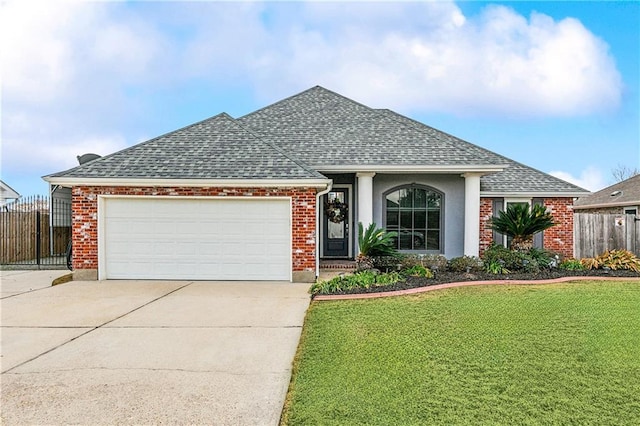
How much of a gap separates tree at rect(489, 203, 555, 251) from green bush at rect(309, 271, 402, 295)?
3.74 m

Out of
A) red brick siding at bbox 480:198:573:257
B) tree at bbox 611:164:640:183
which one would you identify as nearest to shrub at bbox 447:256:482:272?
red brick siding at bbox 480:198:573:257

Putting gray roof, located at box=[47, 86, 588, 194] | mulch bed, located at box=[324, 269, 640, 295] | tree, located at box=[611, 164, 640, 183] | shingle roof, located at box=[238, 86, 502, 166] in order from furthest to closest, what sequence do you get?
tree, located at box=[611, 164, 640, 183] < shingle roof, located at box=[238, 86, 502, 166] < gray roof, located at box=[47, 86, 588, 194] < mulch bed, located at box=[324, 269, 640, 295]

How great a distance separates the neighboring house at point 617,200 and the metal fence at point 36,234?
75.5ft

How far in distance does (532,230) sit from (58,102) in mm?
15698

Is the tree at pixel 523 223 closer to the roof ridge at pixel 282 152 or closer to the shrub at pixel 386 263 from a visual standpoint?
the shrub at pixel 386 263

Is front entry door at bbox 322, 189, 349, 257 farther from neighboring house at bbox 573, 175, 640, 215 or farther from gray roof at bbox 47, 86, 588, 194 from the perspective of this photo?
neighboring house at bbox 573, 175, 640, 215

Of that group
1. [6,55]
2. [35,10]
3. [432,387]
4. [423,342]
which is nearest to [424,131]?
[423,342]

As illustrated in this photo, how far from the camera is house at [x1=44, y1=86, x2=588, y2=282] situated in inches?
384

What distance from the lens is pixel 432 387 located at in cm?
379

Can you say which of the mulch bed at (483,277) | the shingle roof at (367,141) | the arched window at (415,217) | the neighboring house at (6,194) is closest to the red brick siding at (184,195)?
the shingle roof at (367,141)

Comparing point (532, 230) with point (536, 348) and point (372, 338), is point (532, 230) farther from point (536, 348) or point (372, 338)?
point (372, 338)

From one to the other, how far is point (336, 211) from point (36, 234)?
10331mm

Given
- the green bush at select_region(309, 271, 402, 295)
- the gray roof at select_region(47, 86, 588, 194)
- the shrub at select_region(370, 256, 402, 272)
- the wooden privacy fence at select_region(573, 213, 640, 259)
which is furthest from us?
the wooden privacy fence at select_region(573, 213, 640, 259)

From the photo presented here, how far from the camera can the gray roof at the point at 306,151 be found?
9.95 metres
